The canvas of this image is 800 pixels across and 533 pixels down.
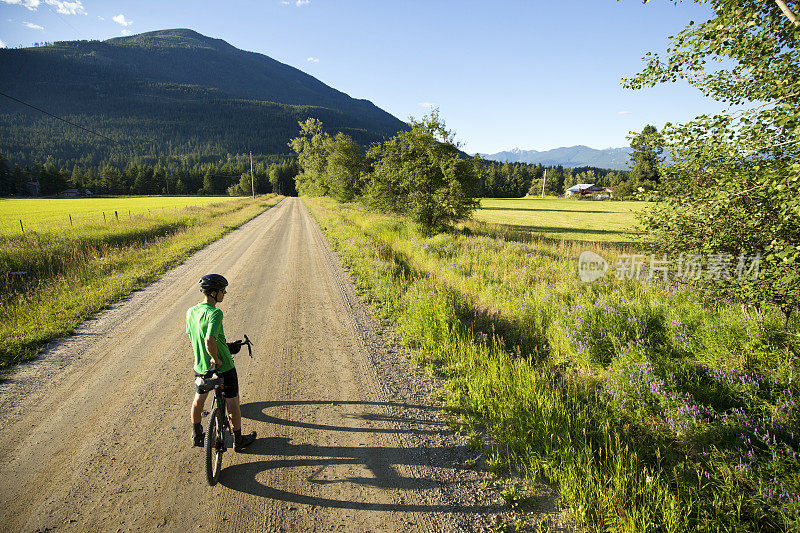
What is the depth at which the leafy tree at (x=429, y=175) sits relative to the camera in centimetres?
1634

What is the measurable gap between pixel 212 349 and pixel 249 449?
1365 mm

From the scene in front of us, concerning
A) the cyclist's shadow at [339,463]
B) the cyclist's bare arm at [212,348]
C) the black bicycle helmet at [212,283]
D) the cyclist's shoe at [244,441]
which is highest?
the black bicycle helmet at [212,283]

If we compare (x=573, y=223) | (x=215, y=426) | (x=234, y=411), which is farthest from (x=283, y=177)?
(x=215, y=426)

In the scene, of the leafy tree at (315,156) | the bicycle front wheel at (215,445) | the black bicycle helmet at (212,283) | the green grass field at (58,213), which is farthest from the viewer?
the leafy tree at (315,156)

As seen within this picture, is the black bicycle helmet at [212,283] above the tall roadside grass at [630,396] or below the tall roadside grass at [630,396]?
above

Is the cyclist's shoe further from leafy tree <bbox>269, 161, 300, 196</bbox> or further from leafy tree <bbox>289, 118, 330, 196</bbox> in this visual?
leafy tree <bbox>269, 161, 300, 196</bbox>

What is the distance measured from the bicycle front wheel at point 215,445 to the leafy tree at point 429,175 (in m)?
14.3

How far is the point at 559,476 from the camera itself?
311cm

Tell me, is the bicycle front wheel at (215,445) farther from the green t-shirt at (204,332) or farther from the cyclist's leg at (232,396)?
the green t-shirt at (204,332)

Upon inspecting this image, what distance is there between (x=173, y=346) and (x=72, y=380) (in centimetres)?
141

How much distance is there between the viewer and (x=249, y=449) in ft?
12.3

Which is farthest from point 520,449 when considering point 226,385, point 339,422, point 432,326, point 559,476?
point 226,385

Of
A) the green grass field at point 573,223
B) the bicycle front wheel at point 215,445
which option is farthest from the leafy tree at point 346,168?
the bicycle front wheel at point 215,445

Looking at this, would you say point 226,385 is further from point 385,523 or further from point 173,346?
point 173,346
